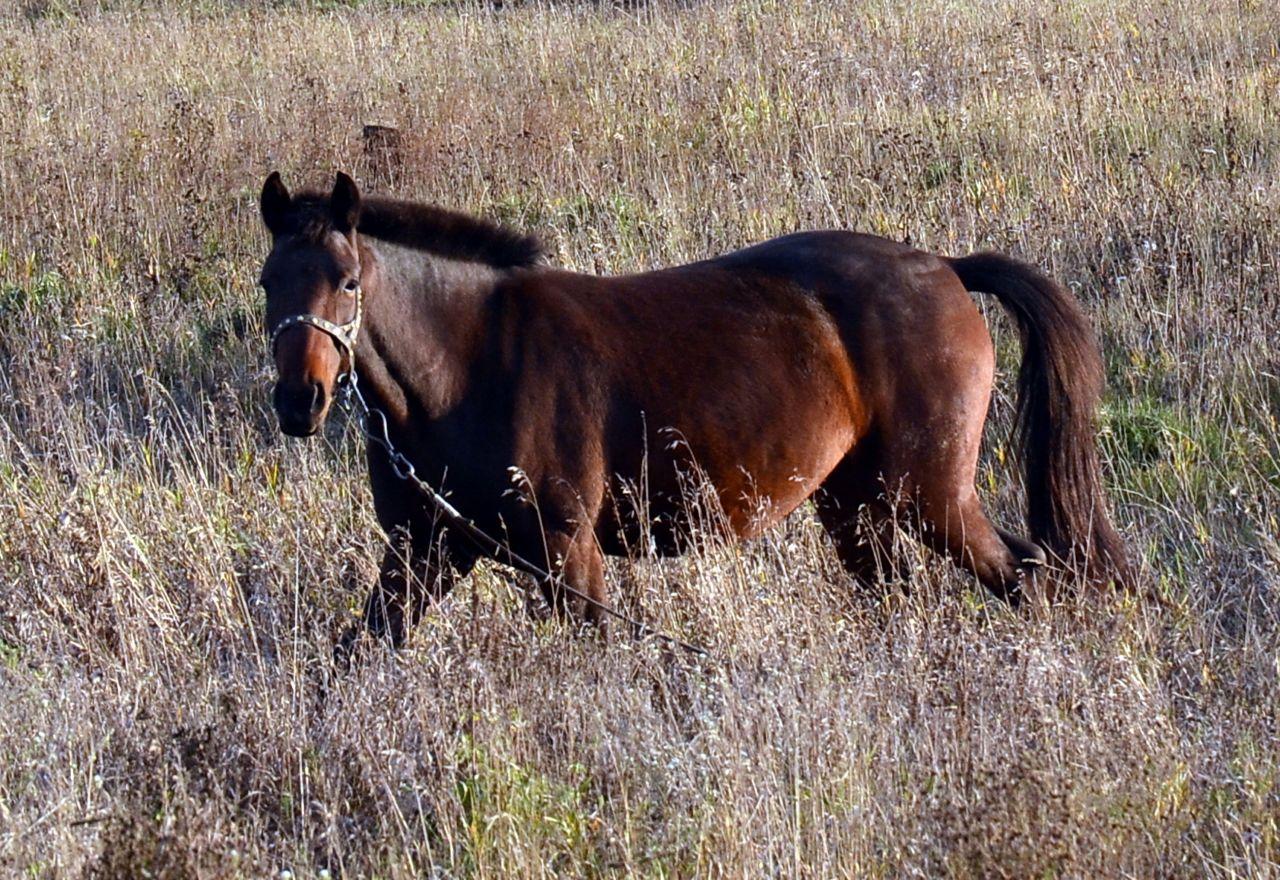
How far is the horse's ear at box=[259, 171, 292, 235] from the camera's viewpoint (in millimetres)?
4281

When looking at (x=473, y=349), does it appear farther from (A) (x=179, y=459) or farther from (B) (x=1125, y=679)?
(A) (x=179, y=459)

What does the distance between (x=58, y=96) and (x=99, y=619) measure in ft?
24.4

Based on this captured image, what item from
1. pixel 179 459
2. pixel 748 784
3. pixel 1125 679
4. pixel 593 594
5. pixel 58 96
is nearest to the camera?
pixel 748 784

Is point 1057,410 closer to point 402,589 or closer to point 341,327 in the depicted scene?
point 402,589

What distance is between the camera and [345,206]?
14.0ft

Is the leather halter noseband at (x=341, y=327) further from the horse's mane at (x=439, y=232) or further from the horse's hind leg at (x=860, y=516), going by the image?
the horse's hind leg at (x=860, y=516)

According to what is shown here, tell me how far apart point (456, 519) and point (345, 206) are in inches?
37.0

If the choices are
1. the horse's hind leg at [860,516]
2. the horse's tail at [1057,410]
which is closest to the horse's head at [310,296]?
the horse's hind leg at [860,516]

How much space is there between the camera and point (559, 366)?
15.0ft

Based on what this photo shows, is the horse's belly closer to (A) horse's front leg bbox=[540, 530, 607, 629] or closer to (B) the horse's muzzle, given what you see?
(A) horse's front leg bbox=[540, 530, 607, 629]

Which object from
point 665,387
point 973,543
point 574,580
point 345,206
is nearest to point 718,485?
point 665,387

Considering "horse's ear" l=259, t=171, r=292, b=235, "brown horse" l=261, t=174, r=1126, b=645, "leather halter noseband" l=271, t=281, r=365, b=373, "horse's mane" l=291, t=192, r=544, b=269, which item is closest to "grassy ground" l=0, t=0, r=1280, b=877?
"brown horse" l=261, t=174, r=1126, b=645

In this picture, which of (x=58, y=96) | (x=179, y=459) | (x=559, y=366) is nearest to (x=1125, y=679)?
(x=559, y=366)

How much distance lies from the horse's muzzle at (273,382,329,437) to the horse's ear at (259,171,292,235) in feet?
1.96
